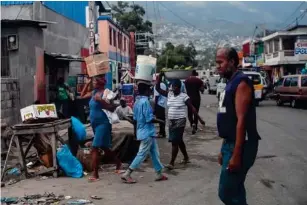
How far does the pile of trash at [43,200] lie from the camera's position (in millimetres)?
6418

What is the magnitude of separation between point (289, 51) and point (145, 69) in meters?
38.9

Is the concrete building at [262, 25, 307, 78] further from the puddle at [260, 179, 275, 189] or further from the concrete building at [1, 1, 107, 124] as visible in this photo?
the puddle at [260, 179, 275, 189]

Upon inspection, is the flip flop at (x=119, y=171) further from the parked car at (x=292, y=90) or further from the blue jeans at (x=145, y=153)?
the parked car at (x=292, y=90)

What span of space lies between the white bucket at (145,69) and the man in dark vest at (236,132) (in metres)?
3.90

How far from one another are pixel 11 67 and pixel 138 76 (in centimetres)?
697

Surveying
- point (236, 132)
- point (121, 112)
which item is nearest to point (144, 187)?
point (236, 132)

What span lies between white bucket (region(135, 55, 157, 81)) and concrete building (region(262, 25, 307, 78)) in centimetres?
3477

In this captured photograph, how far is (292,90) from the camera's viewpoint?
82.6 ft

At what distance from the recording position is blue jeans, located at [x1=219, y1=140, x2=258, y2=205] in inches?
171

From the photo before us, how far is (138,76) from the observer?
8430mm

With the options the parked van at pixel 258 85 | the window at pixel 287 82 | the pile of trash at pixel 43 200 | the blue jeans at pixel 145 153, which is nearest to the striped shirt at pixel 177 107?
the blue jeans at pixel 145 153

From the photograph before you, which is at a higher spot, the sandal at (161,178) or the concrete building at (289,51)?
the concrete building at (289,51)

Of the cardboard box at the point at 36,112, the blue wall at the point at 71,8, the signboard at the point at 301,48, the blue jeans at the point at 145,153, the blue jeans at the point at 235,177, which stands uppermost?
the blue wall at the point at 71,8

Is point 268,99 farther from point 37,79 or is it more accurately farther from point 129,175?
point 129,175
